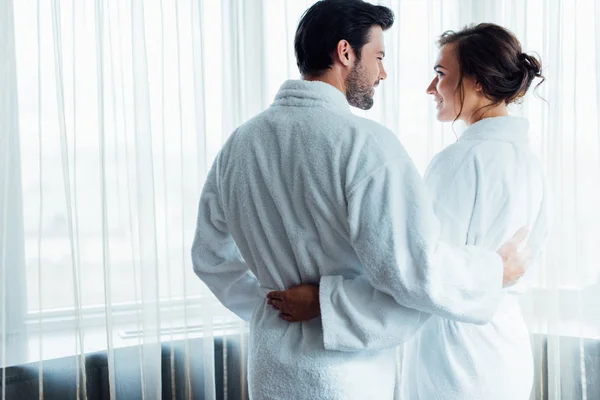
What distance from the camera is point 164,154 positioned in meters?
2.04

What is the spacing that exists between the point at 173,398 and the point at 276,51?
3.73 ft

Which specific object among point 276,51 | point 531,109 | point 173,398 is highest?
point 276,51

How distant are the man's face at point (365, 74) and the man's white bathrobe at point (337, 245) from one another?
0.28 ft

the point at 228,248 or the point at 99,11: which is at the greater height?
the point at 99,11

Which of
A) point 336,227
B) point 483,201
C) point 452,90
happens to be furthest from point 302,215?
point 452,90

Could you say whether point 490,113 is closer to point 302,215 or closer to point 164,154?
point 302,215

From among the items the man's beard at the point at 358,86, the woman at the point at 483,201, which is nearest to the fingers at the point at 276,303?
the woman at the point at 483,201

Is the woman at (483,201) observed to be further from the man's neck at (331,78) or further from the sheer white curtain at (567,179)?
the sheer white curtain at (567,179)

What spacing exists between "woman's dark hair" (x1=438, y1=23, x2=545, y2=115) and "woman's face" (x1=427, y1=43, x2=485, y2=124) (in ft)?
0.07

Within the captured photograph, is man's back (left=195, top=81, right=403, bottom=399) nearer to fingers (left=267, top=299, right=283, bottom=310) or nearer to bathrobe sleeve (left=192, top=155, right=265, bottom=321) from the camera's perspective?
fingers (left=267, top=299, right=283, bottom=310)

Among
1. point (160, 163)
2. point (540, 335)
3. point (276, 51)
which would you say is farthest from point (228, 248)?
point (540, 335)

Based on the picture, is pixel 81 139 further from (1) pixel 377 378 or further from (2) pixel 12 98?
(1) pixel 377 378

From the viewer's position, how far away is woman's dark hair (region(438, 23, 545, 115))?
1.58 m

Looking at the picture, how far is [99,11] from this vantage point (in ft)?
6.27
